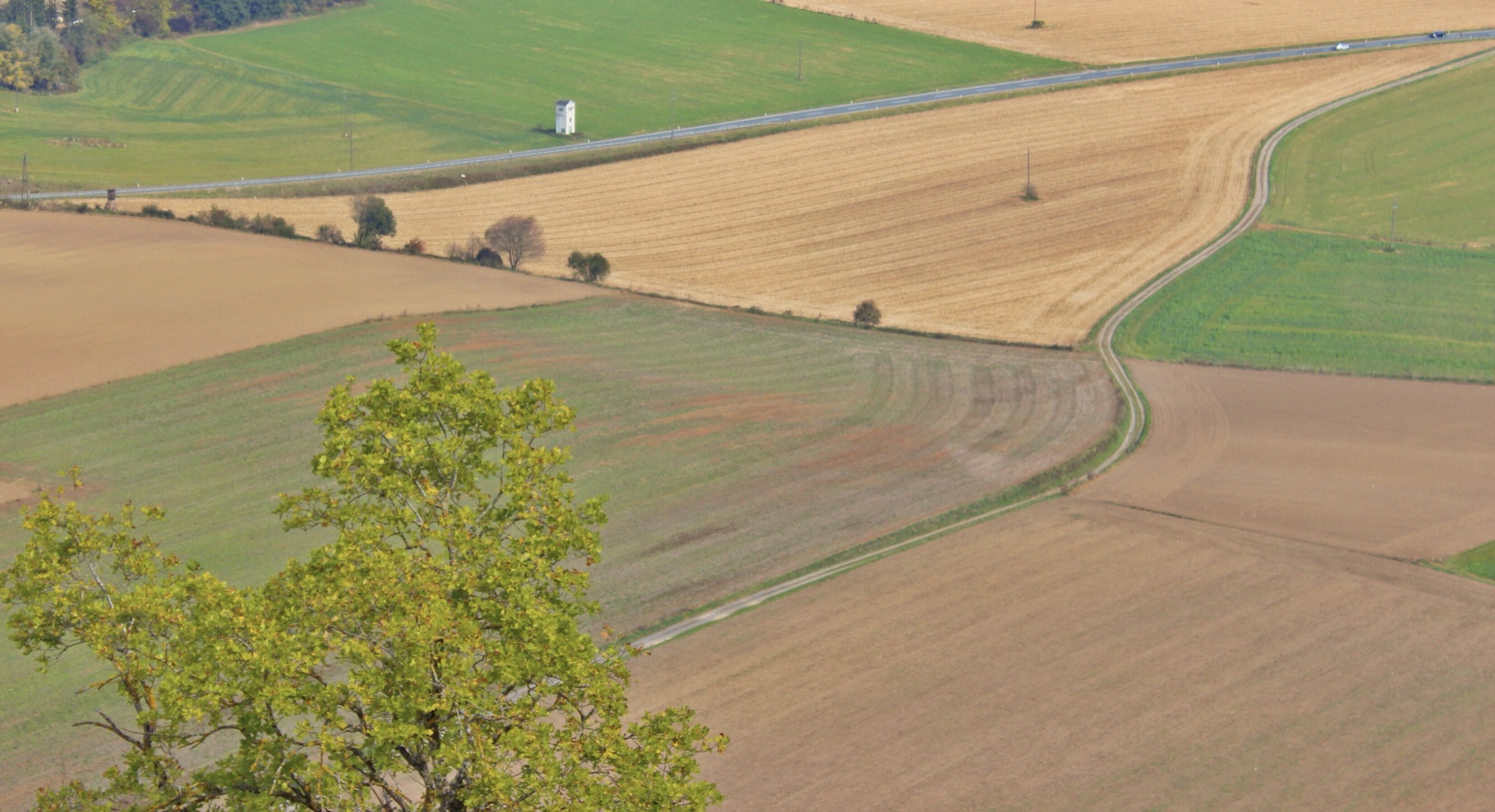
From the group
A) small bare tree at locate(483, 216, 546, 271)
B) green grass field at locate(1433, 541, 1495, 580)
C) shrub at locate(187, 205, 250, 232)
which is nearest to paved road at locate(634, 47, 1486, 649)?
green grass field at locate(1433, 541, 1495, 580)

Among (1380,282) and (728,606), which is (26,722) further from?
(1380,282)

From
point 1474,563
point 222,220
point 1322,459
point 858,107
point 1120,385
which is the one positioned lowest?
point 1474,563

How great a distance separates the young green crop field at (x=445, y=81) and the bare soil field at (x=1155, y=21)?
454 cm

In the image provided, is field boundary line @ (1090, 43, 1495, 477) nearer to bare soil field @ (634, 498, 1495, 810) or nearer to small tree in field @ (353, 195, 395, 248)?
bare soil field @ (634, 498, 1495, 810)

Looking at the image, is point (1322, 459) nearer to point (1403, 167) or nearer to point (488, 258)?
point (488, 258)

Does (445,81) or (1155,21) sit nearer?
(445,81)

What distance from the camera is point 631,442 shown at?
5656 cm

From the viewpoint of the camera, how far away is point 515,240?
86.1m

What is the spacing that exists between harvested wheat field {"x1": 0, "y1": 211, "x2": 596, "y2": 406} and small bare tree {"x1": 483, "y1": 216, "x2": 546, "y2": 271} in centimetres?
558

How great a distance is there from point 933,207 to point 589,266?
2509 centimetres

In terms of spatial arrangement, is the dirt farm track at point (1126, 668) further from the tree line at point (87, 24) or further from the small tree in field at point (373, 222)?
the tree line at point (87, 24)

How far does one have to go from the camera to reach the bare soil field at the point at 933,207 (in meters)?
86.2

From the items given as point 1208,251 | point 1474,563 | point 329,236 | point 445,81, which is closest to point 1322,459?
point 1474,563

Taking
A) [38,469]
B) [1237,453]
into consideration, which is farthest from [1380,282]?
[38,469]
